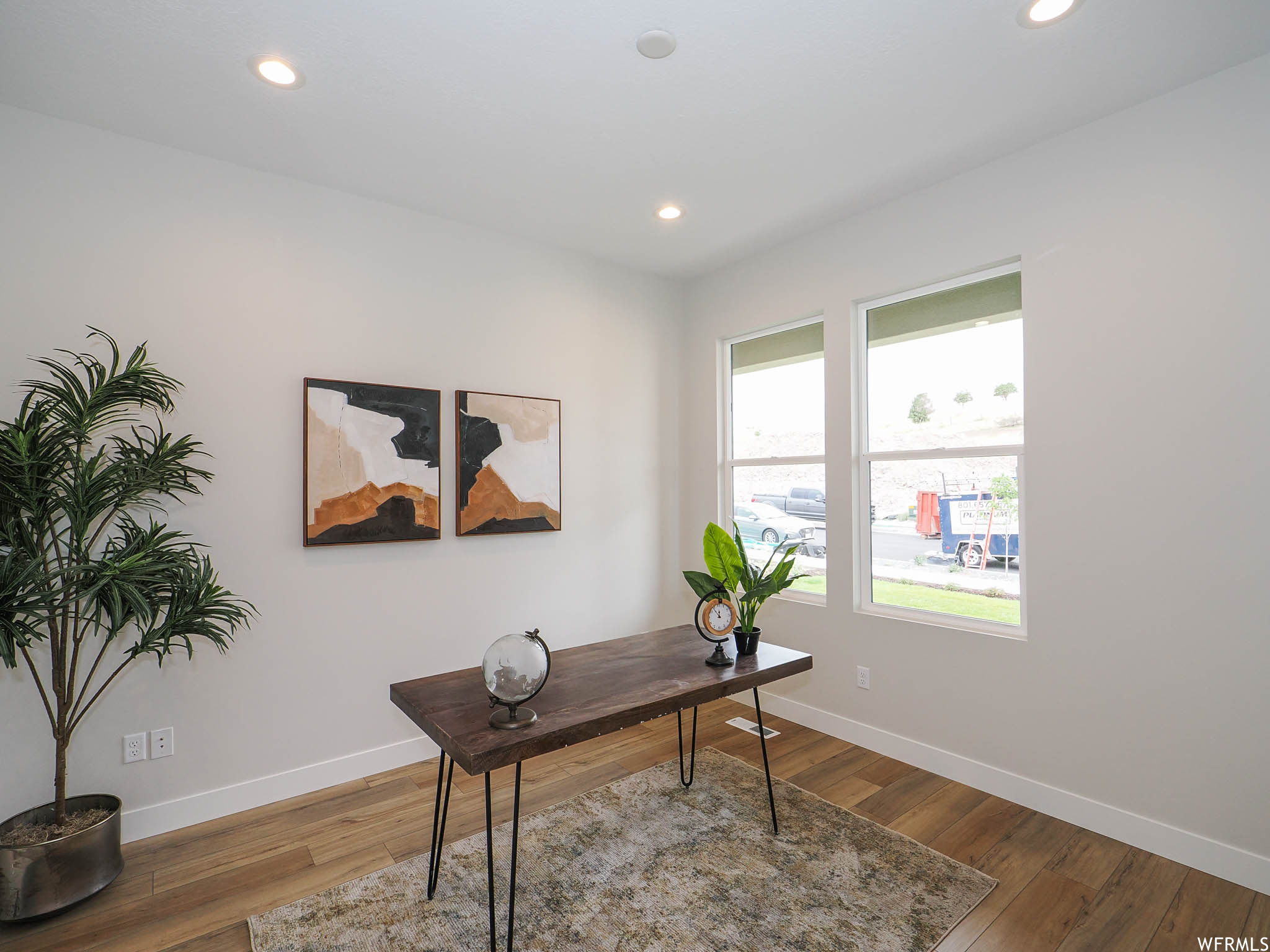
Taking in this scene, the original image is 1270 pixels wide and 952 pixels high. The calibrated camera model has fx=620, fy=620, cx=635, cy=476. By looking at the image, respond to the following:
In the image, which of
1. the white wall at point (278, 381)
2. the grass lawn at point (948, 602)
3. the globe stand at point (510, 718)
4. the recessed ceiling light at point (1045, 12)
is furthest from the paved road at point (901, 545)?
the globe stand at point (510, 718)

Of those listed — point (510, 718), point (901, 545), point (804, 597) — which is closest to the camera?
point (510, 718)

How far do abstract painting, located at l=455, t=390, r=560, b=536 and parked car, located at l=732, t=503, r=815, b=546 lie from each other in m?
1.26

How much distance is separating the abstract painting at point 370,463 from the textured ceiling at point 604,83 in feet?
3.39

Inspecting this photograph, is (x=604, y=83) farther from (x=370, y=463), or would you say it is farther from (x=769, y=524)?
(x=769, y=524)

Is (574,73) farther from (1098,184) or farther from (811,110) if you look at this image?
(1098,184)

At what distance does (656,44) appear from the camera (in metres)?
2.04

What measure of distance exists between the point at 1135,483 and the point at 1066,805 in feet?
4.46

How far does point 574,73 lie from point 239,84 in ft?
3.94

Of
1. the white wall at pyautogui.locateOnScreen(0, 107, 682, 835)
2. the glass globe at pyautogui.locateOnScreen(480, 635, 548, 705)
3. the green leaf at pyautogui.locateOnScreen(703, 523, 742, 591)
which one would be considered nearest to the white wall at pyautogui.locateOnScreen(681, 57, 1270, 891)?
the green leaf at pyautogui.locateOnScreen(703, 523, 742, 591)

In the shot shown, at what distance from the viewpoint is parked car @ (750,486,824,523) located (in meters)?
3.67

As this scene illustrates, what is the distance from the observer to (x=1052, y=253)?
2662mm

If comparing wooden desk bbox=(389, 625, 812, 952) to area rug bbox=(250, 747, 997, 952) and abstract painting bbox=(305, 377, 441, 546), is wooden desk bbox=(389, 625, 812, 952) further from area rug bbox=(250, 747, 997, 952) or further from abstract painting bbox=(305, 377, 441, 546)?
abstract painting bbox=(305, 377, 441, 546)

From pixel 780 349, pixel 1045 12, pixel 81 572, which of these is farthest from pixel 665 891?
pixel 1045 12

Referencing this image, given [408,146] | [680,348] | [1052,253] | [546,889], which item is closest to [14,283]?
[408,146]
